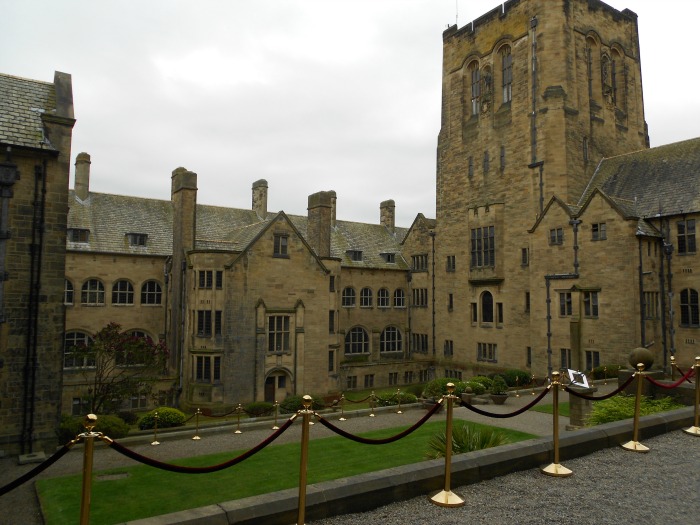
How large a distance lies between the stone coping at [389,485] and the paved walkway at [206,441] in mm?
9089

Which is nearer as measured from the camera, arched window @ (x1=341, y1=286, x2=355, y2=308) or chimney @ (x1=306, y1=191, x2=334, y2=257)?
chimney @ (x1=306, y1=191, x2=334, y2=257)

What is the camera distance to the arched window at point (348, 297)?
144ft

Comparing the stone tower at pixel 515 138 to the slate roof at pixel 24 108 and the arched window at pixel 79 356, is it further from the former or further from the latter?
the slate roof at pixel 24 108

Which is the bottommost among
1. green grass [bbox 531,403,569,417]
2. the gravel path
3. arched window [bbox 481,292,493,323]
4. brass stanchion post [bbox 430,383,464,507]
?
green grass [bbox 531,403,569,417]

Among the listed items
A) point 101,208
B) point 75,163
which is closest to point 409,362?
point 101,208

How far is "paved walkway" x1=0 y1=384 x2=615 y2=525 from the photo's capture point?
46.0ft

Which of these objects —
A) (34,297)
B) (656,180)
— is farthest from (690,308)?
(34,297)

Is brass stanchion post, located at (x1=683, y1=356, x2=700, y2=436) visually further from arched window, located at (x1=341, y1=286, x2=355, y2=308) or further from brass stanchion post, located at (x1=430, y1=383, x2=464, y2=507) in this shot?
arched window, located at (x1=341, y1=286, x2=355, y2=308)

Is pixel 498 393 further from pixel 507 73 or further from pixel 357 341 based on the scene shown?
pixel 507 73

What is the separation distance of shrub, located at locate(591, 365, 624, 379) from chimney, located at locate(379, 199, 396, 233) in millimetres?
27299

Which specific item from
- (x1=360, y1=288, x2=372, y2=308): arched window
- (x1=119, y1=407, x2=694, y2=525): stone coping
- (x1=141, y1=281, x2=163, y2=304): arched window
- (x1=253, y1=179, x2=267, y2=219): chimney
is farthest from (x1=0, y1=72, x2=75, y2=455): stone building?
(x1=360, y1=288, x2=372, y2=308): arched window

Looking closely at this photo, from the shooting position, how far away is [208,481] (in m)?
15.4

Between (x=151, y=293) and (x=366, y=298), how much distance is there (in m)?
17.7

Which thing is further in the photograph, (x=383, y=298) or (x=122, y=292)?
(x=383, y=298)
